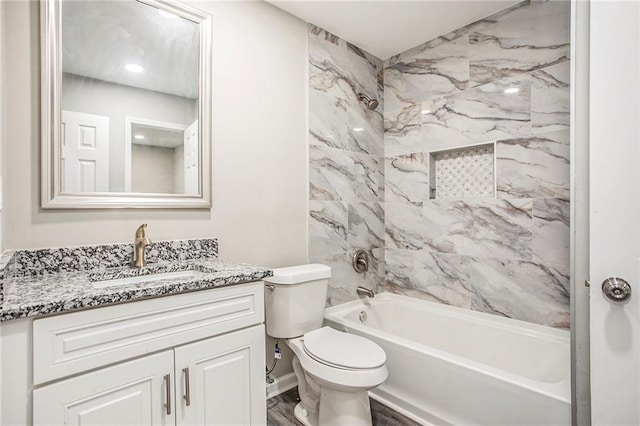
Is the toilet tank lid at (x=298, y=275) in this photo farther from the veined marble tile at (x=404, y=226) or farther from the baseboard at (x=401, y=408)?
the veined marble tile at (x=404, y=226)

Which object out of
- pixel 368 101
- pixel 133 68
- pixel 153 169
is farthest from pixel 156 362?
pixel 368 101

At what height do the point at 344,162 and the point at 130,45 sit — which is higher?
the point at 130,45

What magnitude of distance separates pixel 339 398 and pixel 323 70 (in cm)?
210

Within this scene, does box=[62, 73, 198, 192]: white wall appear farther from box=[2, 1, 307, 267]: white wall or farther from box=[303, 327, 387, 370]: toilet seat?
box=[303, 327, 387, 370]: toilet seat

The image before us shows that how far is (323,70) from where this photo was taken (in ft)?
7.78

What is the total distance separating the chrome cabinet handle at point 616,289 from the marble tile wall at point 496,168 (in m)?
0.92

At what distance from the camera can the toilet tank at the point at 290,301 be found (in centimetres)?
181

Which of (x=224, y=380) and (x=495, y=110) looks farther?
(x=495, y=110)

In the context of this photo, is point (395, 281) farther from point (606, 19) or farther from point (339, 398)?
point (606, 19)

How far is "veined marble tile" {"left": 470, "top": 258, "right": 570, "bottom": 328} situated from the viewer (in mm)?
1905

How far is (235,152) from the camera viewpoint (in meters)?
1.92

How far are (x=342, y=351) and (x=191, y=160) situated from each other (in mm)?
1264

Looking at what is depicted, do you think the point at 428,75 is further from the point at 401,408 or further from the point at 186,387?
the point at 186,387

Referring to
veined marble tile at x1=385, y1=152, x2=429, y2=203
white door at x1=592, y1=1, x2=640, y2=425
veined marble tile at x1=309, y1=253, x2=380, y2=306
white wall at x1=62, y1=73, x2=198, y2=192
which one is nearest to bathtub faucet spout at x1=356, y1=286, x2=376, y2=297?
veined marble tile at x1=309, y1=253, x2=380, y2=306
